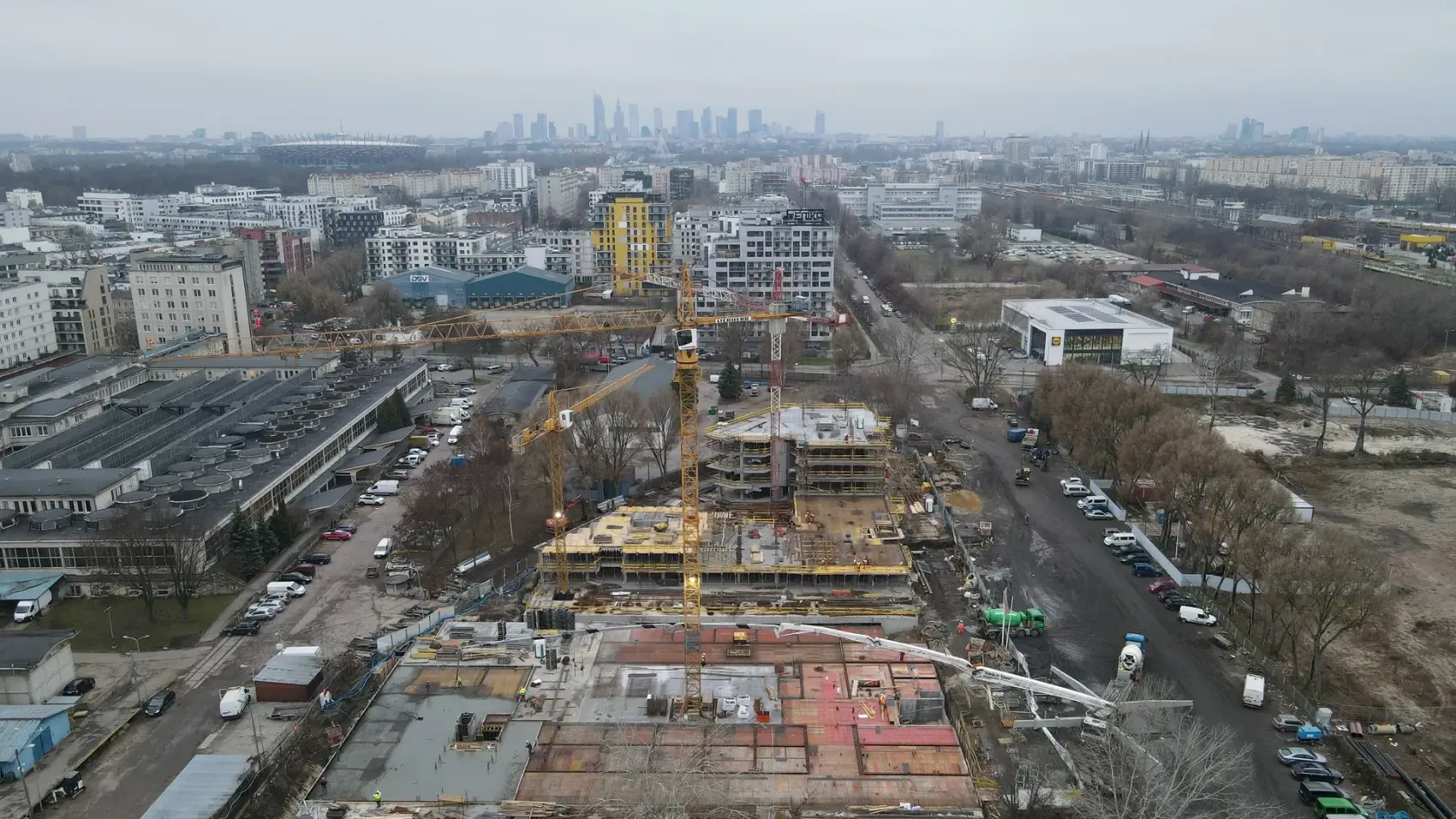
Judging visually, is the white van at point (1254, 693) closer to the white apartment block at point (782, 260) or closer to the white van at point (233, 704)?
the white van at point (233, 704)

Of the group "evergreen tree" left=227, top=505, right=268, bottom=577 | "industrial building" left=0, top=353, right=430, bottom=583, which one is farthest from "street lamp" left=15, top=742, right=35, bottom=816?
"evergreen tree" left=227, top=505, right=268, bottom=577

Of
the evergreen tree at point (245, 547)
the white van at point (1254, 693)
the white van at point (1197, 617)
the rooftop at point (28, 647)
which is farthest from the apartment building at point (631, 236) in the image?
the white van at point (1254, 693)

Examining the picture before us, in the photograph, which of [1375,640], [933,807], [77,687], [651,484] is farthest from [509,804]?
[1375,640]

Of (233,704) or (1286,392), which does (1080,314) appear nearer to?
(1286,392)

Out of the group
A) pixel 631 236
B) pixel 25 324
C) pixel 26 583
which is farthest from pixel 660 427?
pixel 631 236

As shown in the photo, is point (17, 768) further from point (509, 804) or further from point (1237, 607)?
point (1237, 607)
